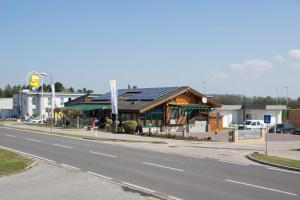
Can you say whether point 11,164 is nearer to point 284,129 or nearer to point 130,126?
point 130,126

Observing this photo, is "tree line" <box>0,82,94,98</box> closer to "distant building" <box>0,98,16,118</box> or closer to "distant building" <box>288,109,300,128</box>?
"distant building" <box>0,98,16,118</box>

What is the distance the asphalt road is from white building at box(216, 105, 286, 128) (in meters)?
55.1

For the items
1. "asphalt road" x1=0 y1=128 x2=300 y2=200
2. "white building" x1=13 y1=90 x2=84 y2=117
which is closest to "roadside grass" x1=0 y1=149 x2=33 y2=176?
"asphalt road" x1=0 y1=128 x2=300 y2=200

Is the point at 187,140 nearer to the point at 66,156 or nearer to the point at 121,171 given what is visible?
the point at 66,156

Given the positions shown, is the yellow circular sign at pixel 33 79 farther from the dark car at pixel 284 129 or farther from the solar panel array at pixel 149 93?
the dark car at pixel 284 129

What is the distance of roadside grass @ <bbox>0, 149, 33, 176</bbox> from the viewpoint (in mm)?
17686

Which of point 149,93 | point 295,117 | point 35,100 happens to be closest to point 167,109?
point 149,93

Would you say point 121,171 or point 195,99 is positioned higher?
point 195,99

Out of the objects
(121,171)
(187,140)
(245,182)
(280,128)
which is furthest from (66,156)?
(280,128)

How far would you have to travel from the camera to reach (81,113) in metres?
60.2

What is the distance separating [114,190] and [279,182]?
5950mm

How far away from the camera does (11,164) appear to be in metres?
19.4

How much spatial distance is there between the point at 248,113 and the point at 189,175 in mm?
65968

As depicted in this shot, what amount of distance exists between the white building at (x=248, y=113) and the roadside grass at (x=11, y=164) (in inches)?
2306
